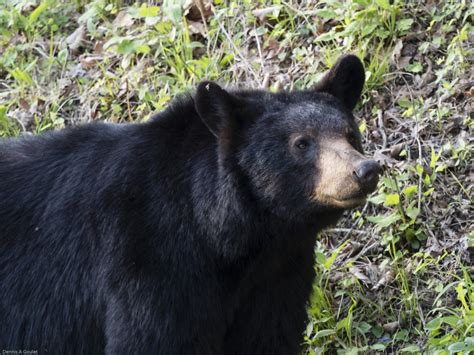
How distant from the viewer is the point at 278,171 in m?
5.07

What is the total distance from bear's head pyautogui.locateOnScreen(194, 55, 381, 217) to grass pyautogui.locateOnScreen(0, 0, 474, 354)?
4.19 ft

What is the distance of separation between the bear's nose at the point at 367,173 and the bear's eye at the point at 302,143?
0.39m

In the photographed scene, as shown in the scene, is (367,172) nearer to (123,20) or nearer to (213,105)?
(213,105)

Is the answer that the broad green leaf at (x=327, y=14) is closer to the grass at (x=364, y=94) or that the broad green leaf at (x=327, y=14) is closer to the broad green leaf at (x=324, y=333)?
the grass at (x=364, y=94)

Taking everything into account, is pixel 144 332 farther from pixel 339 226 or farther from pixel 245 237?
pixel 339 226

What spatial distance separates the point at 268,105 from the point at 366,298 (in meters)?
1.82

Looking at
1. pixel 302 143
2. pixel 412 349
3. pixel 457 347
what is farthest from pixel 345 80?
pixel 412 349

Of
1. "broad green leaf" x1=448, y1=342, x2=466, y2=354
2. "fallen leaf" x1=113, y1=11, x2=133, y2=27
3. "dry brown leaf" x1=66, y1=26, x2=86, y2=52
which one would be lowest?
"dry brown leaf" x1=66, y1=26, x2=86, y2=52

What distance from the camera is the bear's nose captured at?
476cm

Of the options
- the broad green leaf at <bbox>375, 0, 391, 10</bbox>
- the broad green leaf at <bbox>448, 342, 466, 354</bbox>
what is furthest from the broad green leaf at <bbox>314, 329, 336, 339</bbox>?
the broad green leaf at <bbox>375, 0, 391, 10</bbox>

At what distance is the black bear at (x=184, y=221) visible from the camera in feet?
16.6

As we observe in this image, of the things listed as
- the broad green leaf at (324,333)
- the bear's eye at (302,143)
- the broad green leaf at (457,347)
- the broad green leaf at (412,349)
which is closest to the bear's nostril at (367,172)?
the bear's eye at (302,143)

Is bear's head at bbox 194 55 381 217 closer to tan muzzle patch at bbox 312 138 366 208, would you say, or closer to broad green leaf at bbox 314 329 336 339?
tan muzzle patch at bbox 312 138 366 208

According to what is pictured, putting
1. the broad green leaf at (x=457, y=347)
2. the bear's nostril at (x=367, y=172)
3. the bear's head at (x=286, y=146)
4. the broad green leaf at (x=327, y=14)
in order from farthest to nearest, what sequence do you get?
the broad green leaf at (x=327, y=14) < the broad green leaf at (x=457, y=347) < the bear's head at (x=286, y=146) < the bear's nostril at (x=367, y=172)
